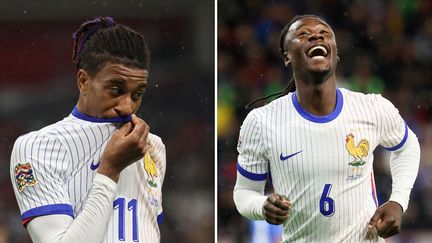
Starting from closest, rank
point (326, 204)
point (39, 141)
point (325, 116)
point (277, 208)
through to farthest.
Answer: point (39, 141) < point (277, 208) < point (326, 204) < point (325, 116)

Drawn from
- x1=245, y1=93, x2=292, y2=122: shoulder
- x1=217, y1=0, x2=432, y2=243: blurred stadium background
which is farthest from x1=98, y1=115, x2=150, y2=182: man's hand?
x1=217, y1=0, x2=432, y2=243: blurred stadium background

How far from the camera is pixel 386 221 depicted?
3273mm

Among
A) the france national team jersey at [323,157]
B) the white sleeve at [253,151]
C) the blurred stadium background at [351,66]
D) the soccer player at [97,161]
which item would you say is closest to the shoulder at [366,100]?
the france national team jersey at [323,157]

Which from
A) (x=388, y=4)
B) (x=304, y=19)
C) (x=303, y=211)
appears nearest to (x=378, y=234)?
(x=303, y=211)

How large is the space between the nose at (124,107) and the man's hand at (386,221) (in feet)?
3.74

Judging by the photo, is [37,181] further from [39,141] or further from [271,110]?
[271,110]

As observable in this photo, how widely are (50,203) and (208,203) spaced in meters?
3.82

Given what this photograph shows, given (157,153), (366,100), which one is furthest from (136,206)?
(366,100)

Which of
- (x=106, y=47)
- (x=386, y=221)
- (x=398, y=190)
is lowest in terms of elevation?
(x=386, y=221)

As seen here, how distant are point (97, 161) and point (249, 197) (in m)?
1.03

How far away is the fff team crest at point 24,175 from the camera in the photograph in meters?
2.56

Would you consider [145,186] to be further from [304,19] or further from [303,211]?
[304,19]

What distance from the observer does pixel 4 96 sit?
251 inches

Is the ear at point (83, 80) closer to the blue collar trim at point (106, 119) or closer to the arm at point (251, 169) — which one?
the blue collar trim at point (106, 119)
